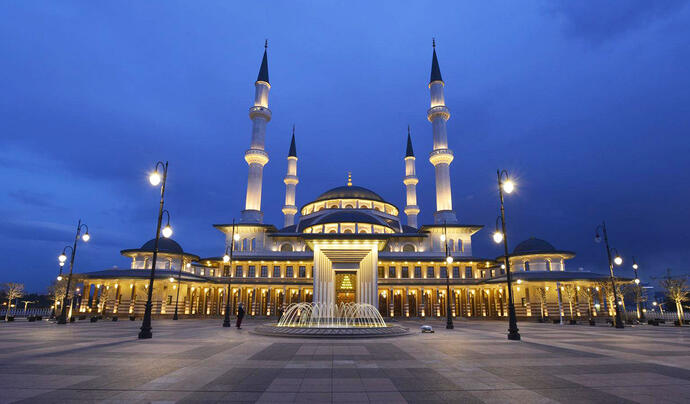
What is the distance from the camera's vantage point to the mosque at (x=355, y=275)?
45844mm

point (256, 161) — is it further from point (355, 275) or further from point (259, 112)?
point (355, 275)

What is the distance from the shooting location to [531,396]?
736 centimetres

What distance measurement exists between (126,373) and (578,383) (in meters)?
11.5

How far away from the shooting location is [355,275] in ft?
141

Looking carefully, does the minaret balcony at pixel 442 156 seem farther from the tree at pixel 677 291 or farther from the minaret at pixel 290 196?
the tree at pixel 677 291

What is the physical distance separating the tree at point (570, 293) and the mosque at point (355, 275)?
0.12 m

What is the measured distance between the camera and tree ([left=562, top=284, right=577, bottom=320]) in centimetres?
4241

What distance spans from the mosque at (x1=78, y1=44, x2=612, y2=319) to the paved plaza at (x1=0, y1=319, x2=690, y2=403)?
2826 centimetres

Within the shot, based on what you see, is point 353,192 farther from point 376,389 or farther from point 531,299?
point 376,389

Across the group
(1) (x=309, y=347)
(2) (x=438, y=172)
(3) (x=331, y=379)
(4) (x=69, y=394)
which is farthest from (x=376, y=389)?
(2) (x=438, y=172)

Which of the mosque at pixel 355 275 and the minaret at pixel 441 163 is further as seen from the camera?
the minaret at pixel 441 163

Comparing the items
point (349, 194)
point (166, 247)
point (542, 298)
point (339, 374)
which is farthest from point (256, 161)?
point (339, 374)

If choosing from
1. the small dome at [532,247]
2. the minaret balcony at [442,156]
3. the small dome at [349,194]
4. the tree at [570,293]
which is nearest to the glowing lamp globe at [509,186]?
the tree at [570,293]

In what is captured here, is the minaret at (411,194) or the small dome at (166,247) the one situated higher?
the minaret at (411,194)
